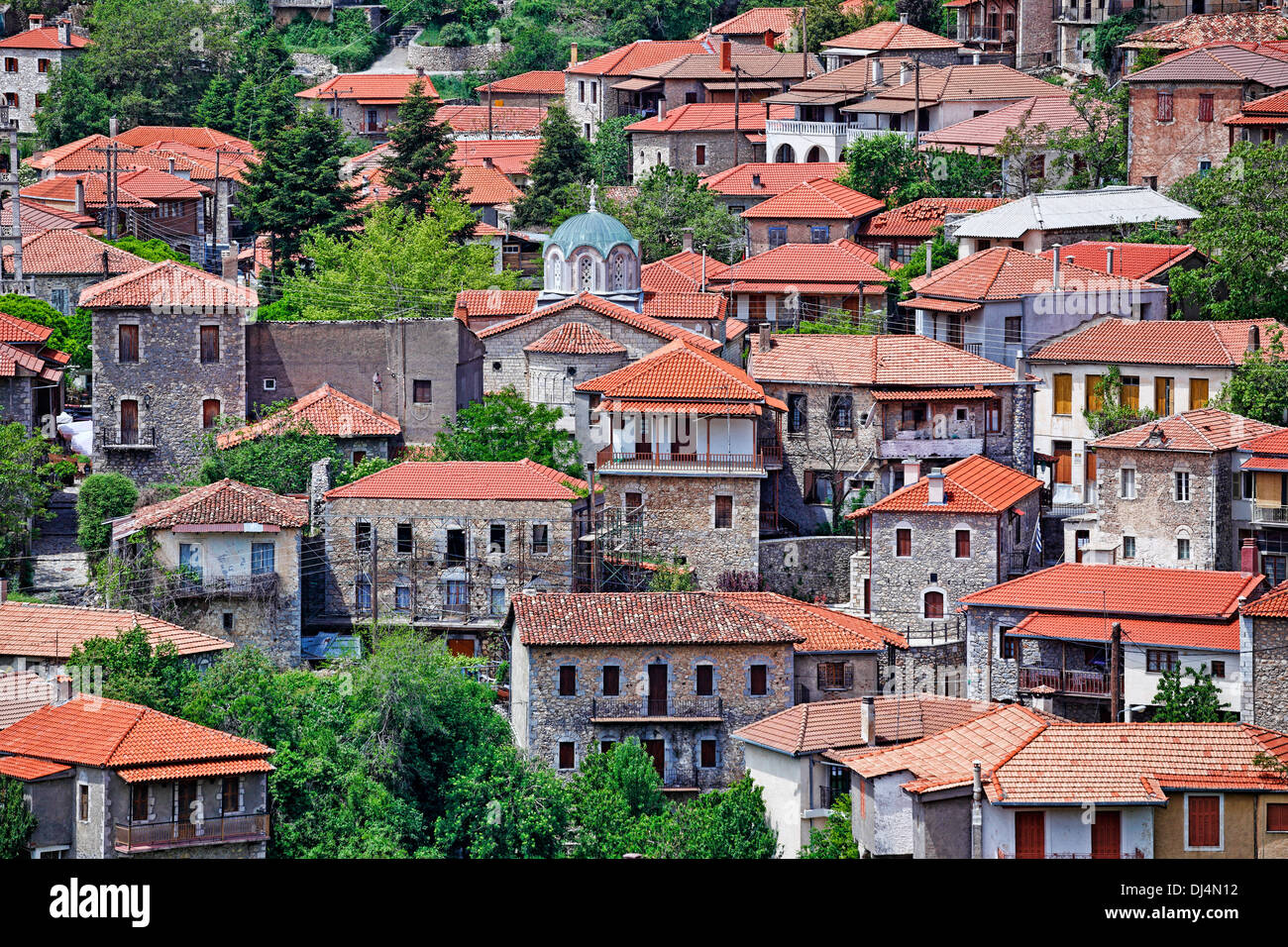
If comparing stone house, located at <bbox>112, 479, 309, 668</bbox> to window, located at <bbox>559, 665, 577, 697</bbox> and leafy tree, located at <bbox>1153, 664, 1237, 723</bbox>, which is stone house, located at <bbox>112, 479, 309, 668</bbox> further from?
leafy tree, located at <bbox>1153, 664, 1237, 723</bbox>

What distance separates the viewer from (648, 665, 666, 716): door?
41.4 metres

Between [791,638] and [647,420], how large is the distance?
8144 millimetres

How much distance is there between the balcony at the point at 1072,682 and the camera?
40938 millimetres

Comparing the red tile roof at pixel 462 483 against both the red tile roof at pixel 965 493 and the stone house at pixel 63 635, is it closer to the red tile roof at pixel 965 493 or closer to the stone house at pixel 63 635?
the stone house at pixel 63 635

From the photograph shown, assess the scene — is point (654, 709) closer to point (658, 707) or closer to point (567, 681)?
point (658, 707)

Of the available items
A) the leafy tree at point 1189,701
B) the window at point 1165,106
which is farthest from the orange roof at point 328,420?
the window at point 1165,106

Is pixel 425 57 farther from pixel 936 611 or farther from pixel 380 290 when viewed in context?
pixel 936 611

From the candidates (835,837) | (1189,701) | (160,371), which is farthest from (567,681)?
(160,371)

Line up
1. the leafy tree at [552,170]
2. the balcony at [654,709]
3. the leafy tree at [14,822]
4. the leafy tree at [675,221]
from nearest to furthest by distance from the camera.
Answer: the leafy tree at [14,822]
the balcony at [654,709]
the leafy tree at [675,221]
the leafy tree at [552,170]

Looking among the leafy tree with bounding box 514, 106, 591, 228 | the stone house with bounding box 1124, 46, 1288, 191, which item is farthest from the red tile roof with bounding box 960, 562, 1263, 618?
the leafy tree with bounding box 514, 106, 591, 228

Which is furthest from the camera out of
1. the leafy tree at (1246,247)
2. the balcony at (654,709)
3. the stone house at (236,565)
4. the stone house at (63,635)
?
the leafy tree at (1246,247)

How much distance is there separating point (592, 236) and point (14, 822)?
2915 centimetres

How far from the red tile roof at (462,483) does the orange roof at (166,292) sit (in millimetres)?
6772
